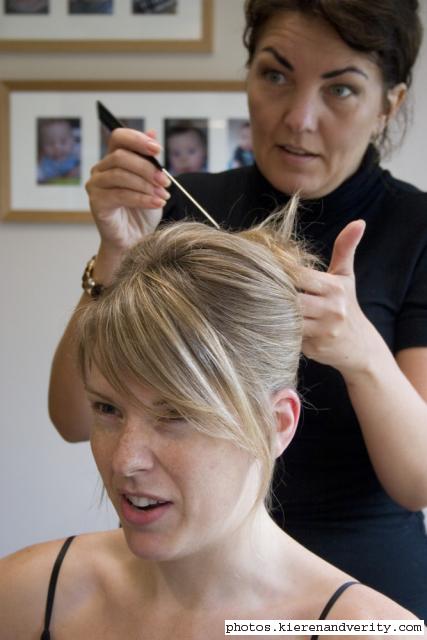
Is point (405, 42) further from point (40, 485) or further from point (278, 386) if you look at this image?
point (40, 485)

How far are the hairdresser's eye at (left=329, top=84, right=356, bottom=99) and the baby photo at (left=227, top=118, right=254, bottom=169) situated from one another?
1124mm

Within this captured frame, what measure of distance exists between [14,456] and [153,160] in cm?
157

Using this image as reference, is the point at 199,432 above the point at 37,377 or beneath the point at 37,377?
above

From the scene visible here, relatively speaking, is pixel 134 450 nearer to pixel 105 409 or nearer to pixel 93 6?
pixel 105 409

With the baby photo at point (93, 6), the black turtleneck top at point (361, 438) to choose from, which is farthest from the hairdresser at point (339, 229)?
the baby photo at point (93, 6)

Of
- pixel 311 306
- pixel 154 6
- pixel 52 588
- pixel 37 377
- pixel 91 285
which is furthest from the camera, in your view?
pixel 37 377

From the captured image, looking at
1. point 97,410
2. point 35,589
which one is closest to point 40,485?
point 35,589

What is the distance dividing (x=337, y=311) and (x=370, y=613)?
0.35 m

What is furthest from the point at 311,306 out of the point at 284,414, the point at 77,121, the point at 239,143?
the point at 77,121

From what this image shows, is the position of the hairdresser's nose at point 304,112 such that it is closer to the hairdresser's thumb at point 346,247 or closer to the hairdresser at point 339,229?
the hairdresser at point 339,229

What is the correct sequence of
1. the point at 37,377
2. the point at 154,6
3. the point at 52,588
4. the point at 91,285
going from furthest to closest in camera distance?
the point at 37,377 < the point at 154,6 < the point at 91,285 < the point at 52,588

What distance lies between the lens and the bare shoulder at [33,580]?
107 cm

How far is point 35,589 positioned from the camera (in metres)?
1.08

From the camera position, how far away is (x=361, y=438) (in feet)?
4.12
